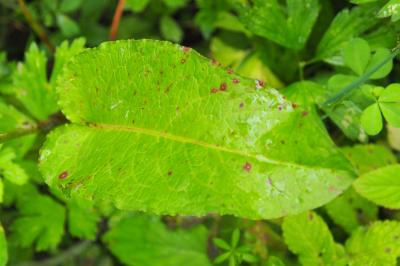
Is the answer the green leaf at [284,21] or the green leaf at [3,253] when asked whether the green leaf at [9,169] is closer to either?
the green leaf at [3,253]

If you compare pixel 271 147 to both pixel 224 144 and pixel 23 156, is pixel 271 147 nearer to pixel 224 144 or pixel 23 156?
Answer: pixel 224 144

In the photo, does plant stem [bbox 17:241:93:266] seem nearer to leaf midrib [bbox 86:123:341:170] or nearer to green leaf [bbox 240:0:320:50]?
leaf midrib [bbox 86:123:341:170]

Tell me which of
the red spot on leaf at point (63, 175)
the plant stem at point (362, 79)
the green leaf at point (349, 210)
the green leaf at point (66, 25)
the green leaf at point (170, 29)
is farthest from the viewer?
the green leaf at point (170, 29)

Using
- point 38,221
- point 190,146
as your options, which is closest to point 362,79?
point 190,146

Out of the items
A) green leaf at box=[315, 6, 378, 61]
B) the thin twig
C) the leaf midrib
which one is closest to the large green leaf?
the leaf midrib

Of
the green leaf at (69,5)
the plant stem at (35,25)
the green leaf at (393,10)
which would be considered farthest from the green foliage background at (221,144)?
the green leaf at (69,5)

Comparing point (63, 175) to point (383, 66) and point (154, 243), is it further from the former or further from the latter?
point (383, 66)
